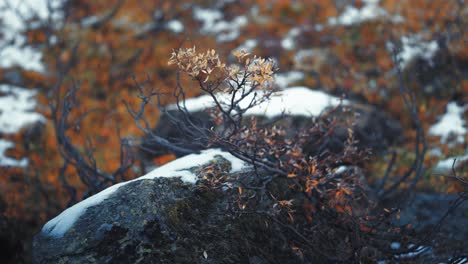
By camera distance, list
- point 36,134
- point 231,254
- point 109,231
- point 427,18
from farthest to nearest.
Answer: point 427,18 < point 36,134 < point 231,254 < point 109,231

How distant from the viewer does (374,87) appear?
6070 millimetres

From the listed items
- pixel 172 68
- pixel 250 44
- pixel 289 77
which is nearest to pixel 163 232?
pixel 289 77

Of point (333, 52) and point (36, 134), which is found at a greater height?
point (333, 52)

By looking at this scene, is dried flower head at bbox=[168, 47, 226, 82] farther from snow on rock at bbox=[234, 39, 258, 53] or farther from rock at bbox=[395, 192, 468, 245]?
snow on rock at bbox=[234, 39, 258, 53]

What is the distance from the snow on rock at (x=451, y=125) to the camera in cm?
488

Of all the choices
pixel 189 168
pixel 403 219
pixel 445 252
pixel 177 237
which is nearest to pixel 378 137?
pixel 403 219

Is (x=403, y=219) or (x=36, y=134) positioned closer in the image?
(x=403, y=219)

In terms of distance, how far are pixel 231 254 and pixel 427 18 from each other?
5.79m

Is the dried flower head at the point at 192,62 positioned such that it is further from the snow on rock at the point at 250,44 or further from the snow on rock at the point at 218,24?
the snow on rock at the point at 218,24

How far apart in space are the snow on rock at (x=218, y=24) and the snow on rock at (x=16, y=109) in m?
3.19

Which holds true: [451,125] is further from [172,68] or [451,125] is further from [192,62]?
[172,68]

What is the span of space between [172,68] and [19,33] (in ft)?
9.20

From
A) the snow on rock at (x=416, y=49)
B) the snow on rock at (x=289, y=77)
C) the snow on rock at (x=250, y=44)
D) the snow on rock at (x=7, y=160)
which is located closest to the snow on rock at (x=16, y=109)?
the snow on rock at (x=7, y=160)

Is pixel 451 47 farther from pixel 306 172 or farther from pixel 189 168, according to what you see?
pixel 189 168
